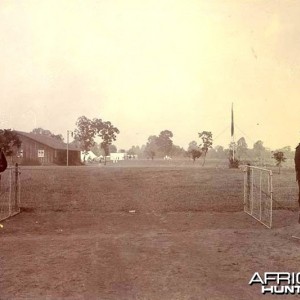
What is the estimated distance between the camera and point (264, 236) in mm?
9961

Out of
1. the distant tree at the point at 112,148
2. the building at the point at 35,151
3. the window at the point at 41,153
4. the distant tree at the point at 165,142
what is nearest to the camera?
the building at the point at 35,151

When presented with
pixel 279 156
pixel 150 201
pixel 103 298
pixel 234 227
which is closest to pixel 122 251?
pixel 103 298

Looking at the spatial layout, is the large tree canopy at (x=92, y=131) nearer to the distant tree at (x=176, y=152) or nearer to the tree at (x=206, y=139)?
the tree at (x=206, y=139)

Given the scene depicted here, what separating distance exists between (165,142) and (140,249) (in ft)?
510

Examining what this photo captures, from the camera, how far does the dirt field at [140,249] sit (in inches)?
225

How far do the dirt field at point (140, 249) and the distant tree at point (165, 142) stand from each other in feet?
472

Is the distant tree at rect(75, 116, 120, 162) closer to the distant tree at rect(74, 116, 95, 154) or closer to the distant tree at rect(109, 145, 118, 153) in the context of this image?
the distant tree at rect(74, 116, 95, 154)

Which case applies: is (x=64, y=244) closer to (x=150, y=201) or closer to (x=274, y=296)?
(x=274, y=296)

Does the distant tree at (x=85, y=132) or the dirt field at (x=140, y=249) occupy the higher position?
the distant tree at (x=85, y=132)

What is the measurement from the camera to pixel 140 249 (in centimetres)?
830

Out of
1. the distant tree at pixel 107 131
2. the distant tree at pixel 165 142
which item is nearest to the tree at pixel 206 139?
the distant tree at pixel 107 131

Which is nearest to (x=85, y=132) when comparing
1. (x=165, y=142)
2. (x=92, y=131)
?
(x=92, y=131)

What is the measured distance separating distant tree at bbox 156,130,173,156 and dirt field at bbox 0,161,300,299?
472 ft

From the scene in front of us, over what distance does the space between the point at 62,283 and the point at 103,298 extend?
0.98m
